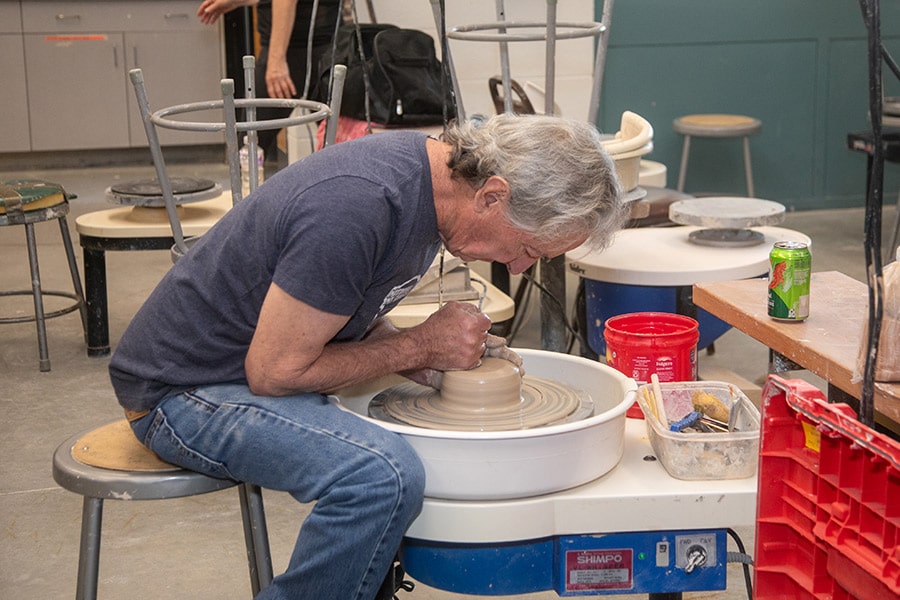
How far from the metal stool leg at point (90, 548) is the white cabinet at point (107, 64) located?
5.59 metres

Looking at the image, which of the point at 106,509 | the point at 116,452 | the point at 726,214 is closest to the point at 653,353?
the point at 116,452

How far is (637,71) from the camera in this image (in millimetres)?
5672

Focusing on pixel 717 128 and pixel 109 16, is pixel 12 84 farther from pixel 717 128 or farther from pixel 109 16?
pixel 717 128

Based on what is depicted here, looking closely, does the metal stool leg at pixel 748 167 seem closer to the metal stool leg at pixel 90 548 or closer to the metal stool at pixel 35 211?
the metal stool at pixel 35 211

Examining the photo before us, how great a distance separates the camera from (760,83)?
5.83 metres

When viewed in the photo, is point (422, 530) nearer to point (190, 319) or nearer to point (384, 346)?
point (384, 346)

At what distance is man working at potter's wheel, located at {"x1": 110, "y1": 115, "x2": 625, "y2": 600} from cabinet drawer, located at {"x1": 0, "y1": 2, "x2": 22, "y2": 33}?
5.62m

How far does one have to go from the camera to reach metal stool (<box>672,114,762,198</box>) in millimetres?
5301

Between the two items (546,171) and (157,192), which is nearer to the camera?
(546,171)

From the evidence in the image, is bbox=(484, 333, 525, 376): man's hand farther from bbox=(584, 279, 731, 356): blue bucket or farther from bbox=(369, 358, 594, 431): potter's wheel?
bbox=(584, 279, 731, 356): blue bucket

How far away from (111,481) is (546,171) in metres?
0.77

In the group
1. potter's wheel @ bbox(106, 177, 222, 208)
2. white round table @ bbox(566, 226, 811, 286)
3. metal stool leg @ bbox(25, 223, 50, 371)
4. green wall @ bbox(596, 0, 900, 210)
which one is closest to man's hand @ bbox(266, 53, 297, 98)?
potter's wheel @ bbox(106, 177, 222, 208)

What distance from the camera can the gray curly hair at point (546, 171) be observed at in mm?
1561

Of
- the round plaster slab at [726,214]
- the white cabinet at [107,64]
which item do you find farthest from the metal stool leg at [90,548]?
the white cabinet at [107,64]
